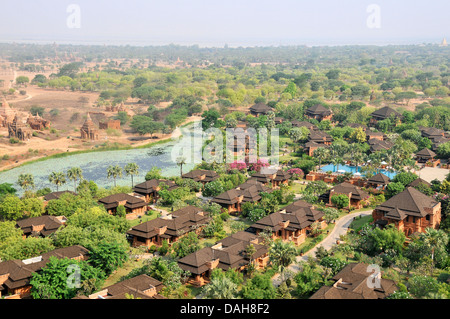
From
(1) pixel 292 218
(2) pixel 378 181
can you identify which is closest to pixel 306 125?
(2) pixel 378 181

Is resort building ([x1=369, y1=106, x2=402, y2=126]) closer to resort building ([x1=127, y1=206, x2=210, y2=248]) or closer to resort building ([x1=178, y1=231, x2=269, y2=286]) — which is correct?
resort building ([x1=127, y1=206, x2=210, y2=248])

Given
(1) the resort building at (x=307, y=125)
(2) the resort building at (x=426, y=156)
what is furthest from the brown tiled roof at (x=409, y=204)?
(1) the resort building at (x=307, y=125)

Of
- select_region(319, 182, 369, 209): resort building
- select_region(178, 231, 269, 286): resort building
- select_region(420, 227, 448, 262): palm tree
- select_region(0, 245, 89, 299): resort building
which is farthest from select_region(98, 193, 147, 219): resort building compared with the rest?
select_region(420, 227, 448, 262): palm tree

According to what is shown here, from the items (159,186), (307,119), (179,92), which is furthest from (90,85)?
(159,186)

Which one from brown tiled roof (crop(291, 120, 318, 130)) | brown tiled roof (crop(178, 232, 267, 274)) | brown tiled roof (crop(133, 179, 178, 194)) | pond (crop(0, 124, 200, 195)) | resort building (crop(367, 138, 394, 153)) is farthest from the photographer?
brown tiled roof (crop(291, 120, 318, 130))
